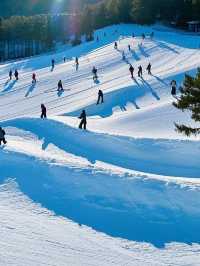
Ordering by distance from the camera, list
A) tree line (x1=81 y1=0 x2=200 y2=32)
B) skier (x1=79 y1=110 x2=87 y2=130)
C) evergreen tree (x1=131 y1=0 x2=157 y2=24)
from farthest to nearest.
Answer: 1. evergreen tree (x1=131 y1=0 x2=157 y2=24)
2. tree line (x1=81 y1=0 x2=200 y2=32)
3. skier (x1=79 y1=110 x2=87 y2=130)

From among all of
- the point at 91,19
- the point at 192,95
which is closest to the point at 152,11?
the point at 91,19

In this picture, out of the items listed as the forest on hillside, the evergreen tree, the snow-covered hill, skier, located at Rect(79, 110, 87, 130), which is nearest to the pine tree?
the snow-covered hill

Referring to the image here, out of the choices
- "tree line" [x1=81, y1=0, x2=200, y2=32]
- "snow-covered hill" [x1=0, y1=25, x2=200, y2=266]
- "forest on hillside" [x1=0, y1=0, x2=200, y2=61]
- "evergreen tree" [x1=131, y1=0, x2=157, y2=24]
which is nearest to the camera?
"snow-covered hill" [x1=0, y1=25, x2=200, y2=266]

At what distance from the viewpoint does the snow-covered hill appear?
1330 centimetres

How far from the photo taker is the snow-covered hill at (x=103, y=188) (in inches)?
524

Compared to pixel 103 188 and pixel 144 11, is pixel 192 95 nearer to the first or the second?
pixel 103 188

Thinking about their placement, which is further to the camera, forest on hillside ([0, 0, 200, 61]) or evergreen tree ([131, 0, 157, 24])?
forest on hillside ([0, 0, 200, 61])

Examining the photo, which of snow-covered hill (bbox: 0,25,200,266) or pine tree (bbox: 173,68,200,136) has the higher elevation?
pine tree (bbox: 173,68,200,136)

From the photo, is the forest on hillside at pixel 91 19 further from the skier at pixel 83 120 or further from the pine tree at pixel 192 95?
the pine tree at pixel 192 95

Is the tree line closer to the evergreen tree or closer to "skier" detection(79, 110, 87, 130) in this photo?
the evergreen tree

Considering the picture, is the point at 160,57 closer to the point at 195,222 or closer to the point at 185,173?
the point at 185,173

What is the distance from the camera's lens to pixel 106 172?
1766 centimetres

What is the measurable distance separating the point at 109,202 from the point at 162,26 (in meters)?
69.0

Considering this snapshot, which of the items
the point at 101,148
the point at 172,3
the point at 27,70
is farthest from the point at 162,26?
the point at 101,148
